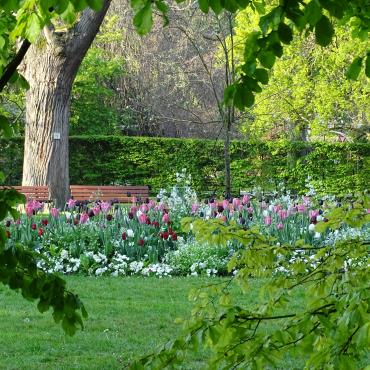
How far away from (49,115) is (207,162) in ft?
26.5

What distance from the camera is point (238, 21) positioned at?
20.0 m

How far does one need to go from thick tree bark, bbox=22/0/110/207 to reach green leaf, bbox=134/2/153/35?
13.4 metres

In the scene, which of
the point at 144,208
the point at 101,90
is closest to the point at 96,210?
the point at 144,208

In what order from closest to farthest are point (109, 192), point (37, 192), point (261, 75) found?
point (261, 75) < point (37, 192) < point (109, 192)

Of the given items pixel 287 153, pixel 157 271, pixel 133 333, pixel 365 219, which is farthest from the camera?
pixel 287 153

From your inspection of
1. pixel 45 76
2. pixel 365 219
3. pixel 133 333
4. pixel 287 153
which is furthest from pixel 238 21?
pixel 365 219

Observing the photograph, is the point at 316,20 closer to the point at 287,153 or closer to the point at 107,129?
the point at 287,153

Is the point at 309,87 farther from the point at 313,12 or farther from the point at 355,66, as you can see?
the point at 313,12

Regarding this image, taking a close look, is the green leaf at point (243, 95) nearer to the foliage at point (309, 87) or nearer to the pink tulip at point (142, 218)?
the pink tulip at point (142, 218)

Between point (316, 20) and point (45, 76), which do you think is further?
point (45, 76)

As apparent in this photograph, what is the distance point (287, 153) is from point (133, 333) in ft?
57.4

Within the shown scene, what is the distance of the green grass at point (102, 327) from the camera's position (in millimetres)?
5160

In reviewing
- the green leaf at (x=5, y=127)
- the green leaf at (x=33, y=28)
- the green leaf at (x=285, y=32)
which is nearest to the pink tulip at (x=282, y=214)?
the green leaf at (x=5, y=127)

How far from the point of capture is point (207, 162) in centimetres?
2323
